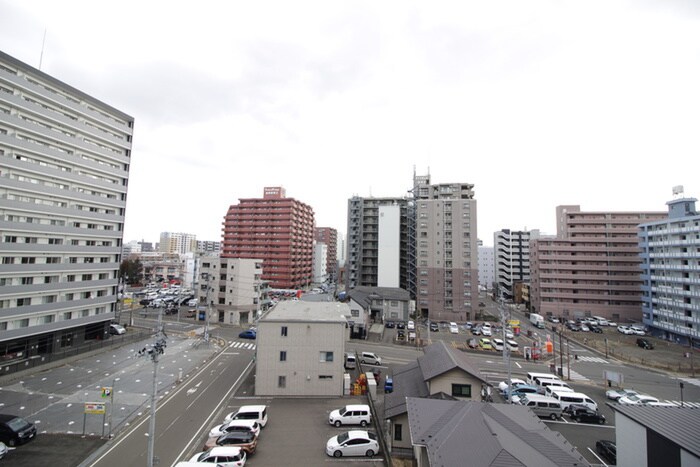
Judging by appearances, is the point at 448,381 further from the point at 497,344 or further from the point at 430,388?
the point at 497,344

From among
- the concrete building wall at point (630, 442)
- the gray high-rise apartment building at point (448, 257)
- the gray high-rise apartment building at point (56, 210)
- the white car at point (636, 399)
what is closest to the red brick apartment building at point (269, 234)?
the gray high-rise apartment building at point (448, 257)

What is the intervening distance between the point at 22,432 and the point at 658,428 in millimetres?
A: 28692

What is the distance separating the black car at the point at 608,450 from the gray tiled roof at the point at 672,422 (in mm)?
4552

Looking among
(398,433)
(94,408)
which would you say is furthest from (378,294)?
(94,408)

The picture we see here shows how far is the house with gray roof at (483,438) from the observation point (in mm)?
10266

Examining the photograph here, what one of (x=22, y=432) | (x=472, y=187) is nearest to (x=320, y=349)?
(x=22, y=432)

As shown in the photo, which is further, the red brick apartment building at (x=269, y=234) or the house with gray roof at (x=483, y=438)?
the red brick apartment building at (x=269, y=234)

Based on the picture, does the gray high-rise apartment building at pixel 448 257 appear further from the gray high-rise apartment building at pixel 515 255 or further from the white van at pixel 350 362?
the gray high-rise apartment building at pixel 515 255

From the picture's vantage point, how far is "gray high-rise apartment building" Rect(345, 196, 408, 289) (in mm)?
67375

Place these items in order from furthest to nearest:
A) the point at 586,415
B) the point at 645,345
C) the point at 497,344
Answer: the point at 497,344
the point at 645,345
the point at 586,415

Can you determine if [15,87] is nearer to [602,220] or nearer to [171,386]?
[171,386]

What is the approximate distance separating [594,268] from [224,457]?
222ft

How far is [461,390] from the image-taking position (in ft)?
60.7

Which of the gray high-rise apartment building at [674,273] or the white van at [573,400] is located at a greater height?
the gray high-rise apartment building at [674,273]
